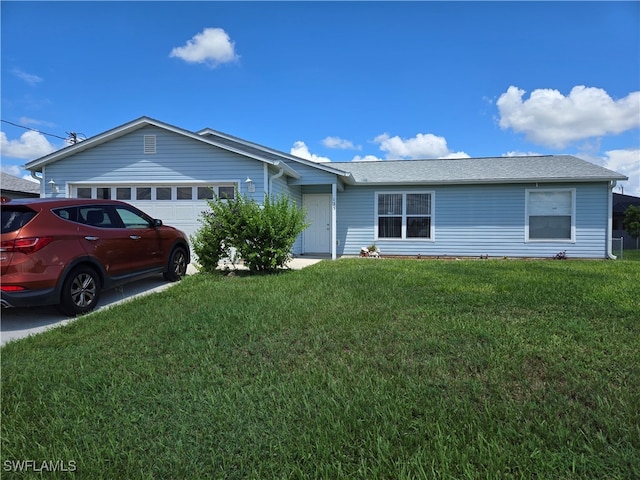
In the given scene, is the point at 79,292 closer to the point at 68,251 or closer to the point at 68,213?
the point at 68,251

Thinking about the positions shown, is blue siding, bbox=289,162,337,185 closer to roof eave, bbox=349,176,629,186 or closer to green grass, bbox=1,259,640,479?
roof eave, bbox=349,176,629,186

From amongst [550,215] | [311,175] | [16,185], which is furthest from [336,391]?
[16,185]

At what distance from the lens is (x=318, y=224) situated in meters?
13.8

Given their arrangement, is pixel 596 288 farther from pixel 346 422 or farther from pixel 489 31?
pixel 489 31

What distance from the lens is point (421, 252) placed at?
13320mm

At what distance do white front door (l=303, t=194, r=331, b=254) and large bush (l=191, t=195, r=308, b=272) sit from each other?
5.58 metres

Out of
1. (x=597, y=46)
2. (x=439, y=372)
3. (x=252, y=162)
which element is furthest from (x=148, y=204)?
(x=597, y=46)

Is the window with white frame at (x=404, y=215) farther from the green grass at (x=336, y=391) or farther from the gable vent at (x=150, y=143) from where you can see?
the green grass at (x=336, y=391)

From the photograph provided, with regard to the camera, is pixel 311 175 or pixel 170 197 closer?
pixel 170 197

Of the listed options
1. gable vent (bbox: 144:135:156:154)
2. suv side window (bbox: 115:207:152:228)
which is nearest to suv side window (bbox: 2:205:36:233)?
suv side window (bbox: 115:207:152:228)

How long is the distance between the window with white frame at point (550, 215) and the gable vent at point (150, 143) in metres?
12.4

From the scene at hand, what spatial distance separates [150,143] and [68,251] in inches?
279

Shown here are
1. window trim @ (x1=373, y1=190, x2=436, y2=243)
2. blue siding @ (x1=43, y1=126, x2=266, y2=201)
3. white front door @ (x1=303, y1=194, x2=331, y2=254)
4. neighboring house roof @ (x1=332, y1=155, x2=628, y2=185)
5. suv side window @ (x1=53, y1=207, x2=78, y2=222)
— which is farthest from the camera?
white front door @ (x1=303, y1=194, x2=331, y2=254)

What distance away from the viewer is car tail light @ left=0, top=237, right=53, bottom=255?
4.51 metres
